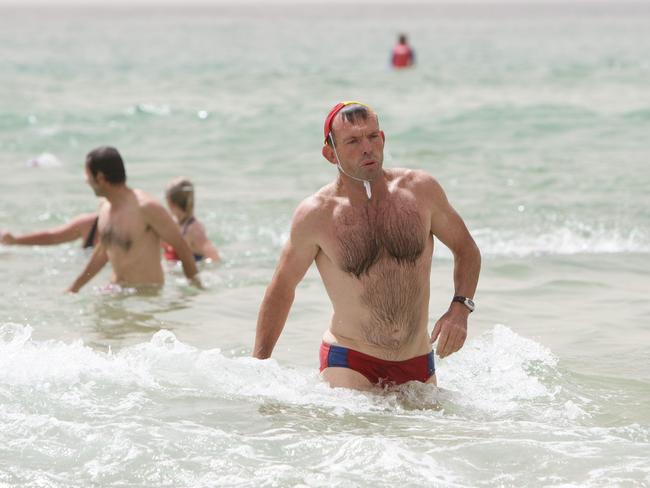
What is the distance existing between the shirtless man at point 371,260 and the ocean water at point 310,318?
20 cm

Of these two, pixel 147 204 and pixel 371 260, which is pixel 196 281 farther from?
pixel 371 260

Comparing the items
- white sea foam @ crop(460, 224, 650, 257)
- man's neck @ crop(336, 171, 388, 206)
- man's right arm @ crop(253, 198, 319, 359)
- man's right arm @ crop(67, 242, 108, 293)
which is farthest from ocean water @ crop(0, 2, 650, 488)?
man's neck @ crop(336, 171, 388, 206)

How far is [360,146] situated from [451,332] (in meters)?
0.91

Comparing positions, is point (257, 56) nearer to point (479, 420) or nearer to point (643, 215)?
point (643, 215)

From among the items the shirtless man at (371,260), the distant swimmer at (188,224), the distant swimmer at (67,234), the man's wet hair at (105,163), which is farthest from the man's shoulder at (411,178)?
the distant swimmer at (188,224)

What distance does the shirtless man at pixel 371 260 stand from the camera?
5.20 m

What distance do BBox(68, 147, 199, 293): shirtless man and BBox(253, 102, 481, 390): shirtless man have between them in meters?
3.10

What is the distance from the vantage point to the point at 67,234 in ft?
31.4

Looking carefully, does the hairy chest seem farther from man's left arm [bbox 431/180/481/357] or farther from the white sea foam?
the white sea foam

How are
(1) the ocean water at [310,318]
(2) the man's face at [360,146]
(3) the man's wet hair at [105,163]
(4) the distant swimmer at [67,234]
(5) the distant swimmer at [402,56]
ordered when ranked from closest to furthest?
(1) the ocean water at [310,318] < (2) the man's face at [360,146] < (3) the man's wet hair at [105,163] < (4) the distant swimmer at [67,234] < (5) the distant swimmer at [402,56]

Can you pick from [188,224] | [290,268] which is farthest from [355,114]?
[188,224]

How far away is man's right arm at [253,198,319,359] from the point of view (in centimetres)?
530

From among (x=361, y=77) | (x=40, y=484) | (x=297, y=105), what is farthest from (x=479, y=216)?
(x=361, y=77)

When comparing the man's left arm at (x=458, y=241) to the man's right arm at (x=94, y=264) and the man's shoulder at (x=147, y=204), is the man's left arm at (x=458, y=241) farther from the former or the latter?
the man's right arm at (x=94, y=264)
